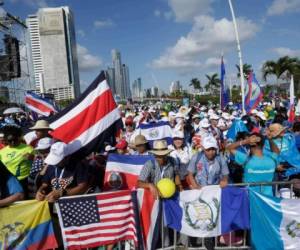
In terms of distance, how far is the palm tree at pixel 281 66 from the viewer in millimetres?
47875

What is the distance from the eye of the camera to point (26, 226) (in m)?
4.55

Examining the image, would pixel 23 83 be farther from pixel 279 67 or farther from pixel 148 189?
pixel 148 189

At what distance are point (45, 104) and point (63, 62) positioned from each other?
124 meters

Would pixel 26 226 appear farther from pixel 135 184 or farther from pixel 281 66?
pixel 281 66

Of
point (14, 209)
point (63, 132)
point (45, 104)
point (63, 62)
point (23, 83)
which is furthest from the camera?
point (63, 62)

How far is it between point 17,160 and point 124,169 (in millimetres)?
1660

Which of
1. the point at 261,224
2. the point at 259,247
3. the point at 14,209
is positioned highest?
the point at 14,209

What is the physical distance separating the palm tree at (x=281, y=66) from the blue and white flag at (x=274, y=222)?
4619 centimetres

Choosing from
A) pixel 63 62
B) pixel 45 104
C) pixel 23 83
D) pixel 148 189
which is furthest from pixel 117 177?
pixel 63 62

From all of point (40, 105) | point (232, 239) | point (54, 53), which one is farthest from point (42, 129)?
point (54, 53)

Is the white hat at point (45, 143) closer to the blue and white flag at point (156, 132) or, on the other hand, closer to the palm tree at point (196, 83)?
the blue and white flag at point (156, 132)

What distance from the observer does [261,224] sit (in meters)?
4.85

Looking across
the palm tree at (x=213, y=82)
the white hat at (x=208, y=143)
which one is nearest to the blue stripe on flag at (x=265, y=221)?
the white hat at (x=208, y=143)

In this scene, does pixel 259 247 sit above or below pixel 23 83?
below
